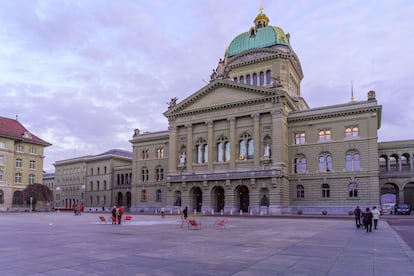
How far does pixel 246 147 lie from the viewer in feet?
222

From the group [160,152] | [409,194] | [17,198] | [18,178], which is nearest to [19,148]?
[18,178]

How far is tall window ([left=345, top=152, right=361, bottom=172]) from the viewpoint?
61.6 m

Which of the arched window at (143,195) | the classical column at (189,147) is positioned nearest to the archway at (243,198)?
the classical column at (189,147)

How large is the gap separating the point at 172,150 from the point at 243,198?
656 inches

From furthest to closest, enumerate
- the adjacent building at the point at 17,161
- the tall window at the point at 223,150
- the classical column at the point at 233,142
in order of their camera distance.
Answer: the adjacent building at the point at 17,161, the tall window at the point at 223,150, the classical column at the point at 233,142

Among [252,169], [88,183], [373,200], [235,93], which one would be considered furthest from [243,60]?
[88,183]

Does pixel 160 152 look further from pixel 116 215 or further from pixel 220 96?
pixel 116 215

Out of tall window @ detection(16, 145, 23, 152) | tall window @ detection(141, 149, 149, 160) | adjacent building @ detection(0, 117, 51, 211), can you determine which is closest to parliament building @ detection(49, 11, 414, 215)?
tall window @ detection(141, 149, 149, 160)

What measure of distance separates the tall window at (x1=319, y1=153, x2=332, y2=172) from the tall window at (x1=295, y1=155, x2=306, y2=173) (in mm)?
2819

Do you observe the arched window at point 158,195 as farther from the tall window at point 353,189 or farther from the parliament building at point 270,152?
the tall window at point 353,189

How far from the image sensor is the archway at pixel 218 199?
227 feet

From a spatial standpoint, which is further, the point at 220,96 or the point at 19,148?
the point at 19,148

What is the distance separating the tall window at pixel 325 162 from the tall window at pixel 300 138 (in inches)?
164

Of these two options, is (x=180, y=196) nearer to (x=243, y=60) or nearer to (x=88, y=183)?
(x=243, y=60)
